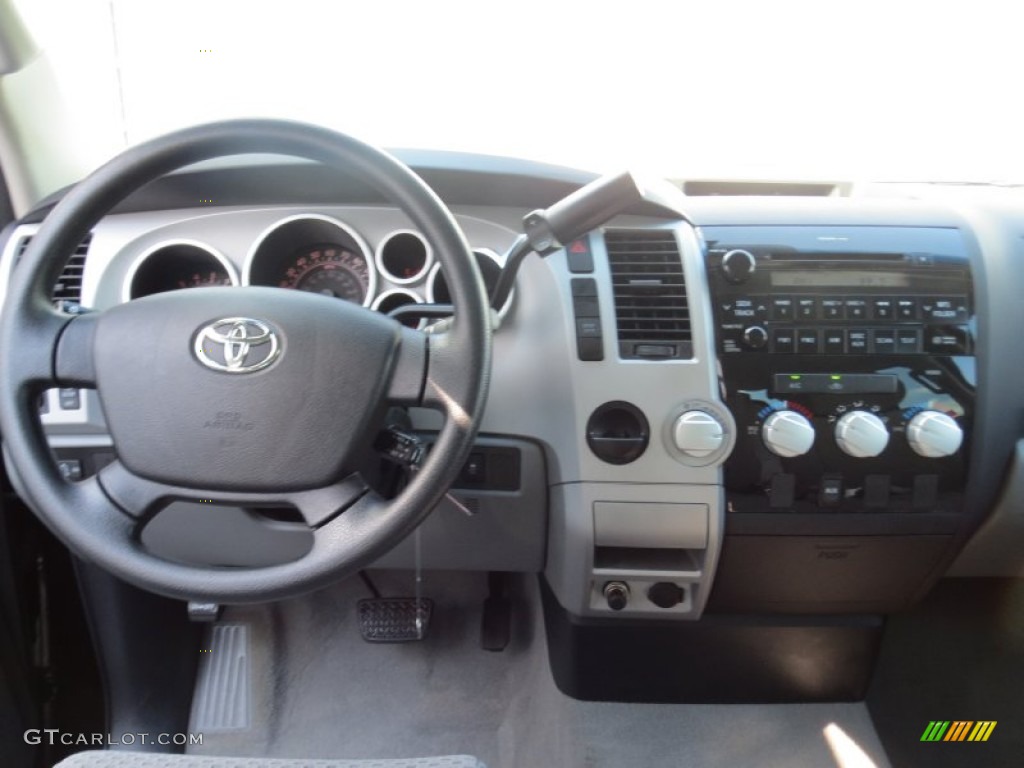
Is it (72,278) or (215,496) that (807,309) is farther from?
(72,278)

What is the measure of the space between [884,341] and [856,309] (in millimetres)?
67

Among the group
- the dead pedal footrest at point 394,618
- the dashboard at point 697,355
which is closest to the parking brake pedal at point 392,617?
the dead pedal footrest at point 394,618

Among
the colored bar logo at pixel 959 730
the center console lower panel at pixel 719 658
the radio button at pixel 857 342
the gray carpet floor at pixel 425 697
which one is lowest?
the gray carpet floor at pixel 425 697

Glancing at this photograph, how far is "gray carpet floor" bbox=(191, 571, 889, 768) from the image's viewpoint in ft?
4.84

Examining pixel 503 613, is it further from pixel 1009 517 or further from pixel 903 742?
pixel 1009 517

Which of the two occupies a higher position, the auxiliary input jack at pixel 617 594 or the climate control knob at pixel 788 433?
the climate control knob at pixel 788 433

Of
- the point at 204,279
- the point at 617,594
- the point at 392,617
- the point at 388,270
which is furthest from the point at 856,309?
the point at 392,617

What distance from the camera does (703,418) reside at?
112cm

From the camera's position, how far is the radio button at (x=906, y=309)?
1179mm

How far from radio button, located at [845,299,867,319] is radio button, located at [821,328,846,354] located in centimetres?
3

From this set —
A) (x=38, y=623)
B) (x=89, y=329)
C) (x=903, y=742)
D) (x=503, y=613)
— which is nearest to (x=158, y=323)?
(x=89, y=329)

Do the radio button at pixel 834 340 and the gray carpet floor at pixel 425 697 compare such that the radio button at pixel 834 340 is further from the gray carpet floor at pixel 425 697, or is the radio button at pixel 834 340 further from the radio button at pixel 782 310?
the gray carpet floor at pixel 425 697

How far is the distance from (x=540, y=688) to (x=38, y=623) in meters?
1.05

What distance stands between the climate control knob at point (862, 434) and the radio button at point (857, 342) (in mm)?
98
